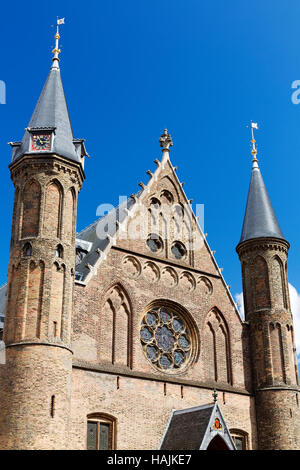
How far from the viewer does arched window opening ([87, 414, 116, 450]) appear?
24195 millimetres

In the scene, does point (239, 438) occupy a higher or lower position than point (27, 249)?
lower

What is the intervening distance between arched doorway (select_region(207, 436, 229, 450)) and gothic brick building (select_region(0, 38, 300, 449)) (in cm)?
5

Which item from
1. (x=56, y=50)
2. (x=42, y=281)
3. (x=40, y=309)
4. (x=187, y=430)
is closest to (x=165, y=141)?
(x=56, y=50)

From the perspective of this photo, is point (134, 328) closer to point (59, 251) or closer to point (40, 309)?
point (59, 251)

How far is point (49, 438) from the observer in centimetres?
2181

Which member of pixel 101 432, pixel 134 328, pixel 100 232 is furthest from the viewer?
pixel 100 232

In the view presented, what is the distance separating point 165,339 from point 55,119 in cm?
1118

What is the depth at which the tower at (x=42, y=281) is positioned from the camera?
72.3 feet

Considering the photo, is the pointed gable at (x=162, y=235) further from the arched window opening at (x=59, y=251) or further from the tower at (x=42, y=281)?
the tower at (x=42, y=281)

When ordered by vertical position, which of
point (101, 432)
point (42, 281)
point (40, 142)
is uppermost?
point (40, 142)

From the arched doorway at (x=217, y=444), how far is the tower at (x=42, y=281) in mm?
6076

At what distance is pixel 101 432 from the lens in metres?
24.5

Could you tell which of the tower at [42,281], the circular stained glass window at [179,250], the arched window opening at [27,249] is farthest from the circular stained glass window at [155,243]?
the arched window opening at [27,249]
